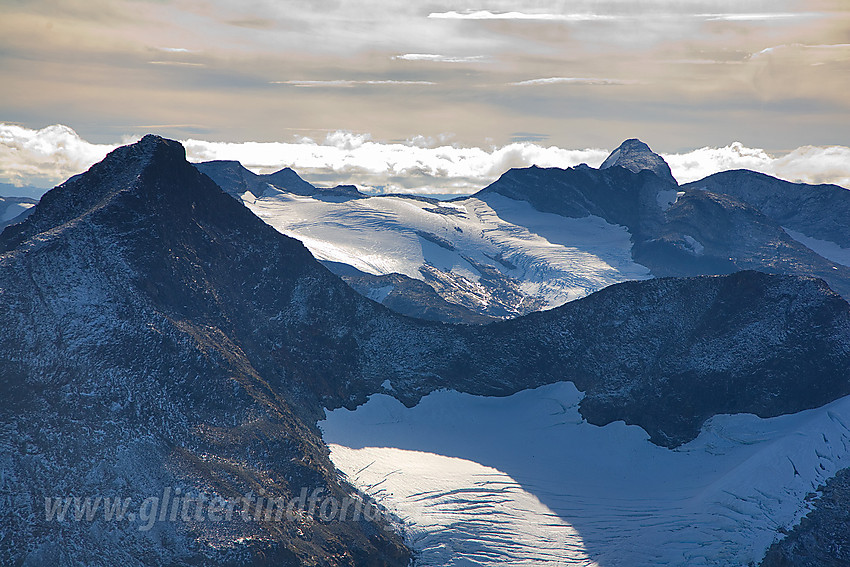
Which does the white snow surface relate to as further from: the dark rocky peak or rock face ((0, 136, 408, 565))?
the dark rocky peak

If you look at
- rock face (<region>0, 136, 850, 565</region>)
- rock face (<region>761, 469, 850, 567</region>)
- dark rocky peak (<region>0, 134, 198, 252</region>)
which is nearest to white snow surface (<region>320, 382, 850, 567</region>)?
rock face (<region>761, 469, 850, 567</region>)

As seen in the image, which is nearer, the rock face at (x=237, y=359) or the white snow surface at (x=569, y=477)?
the rock face at (x=237, y=359)

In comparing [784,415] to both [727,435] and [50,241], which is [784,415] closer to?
[727,435]

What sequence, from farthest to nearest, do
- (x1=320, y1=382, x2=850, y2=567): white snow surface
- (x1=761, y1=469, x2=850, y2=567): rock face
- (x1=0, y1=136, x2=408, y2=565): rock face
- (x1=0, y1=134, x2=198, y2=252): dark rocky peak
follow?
(x1=0, y1=134, x2=198, y2=252): dark rocky peak, (x1=320, y1=382, x2=850, y2=567): white snow surface, (x1=761, y1=469, x2=850, y2=567): rock face, (x1=0, y1=136, x2=408, y2=565): rock face

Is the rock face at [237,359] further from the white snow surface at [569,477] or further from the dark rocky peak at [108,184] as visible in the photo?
the white snow surface at [569,477]

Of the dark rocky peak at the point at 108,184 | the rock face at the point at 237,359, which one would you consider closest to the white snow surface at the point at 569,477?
the rock face at the point at 237,359

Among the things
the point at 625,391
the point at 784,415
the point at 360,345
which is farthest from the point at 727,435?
the point at 360,345
